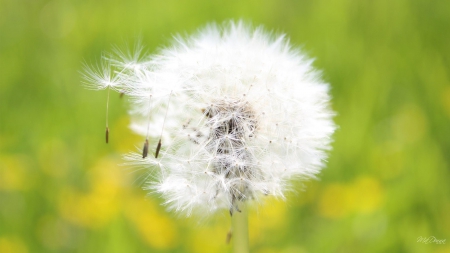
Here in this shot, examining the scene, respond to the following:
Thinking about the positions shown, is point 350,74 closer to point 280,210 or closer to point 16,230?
point 280,210

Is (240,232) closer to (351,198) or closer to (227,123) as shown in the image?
(227,123)

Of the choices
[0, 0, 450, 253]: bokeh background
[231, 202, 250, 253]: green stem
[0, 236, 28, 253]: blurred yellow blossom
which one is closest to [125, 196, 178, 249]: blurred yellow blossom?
[0, 0, 450, 253]: bokeh background

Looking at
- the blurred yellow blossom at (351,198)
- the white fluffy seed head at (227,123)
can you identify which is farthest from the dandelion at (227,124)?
the blurred yellow blossom at (351,198)

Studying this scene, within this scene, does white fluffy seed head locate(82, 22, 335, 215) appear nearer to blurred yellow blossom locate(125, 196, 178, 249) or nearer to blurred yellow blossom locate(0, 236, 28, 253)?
blurred yellow blossom locate(125, 196, 178, 249)

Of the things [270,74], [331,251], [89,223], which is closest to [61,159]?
[89,223]

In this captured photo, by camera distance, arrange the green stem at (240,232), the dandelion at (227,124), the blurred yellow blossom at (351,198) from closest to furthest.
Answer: the green stem at (240,232) → the dandelion at (227,124) → the blurred yellow blossom at (351,198)

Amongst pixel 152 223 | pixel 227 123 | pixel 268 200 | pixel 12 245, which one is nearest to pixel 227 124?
pixel 227 123

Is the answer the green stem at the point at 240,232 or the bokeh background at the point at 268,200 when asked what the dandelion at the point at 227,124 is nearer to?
the green stem at the point at 240,232
